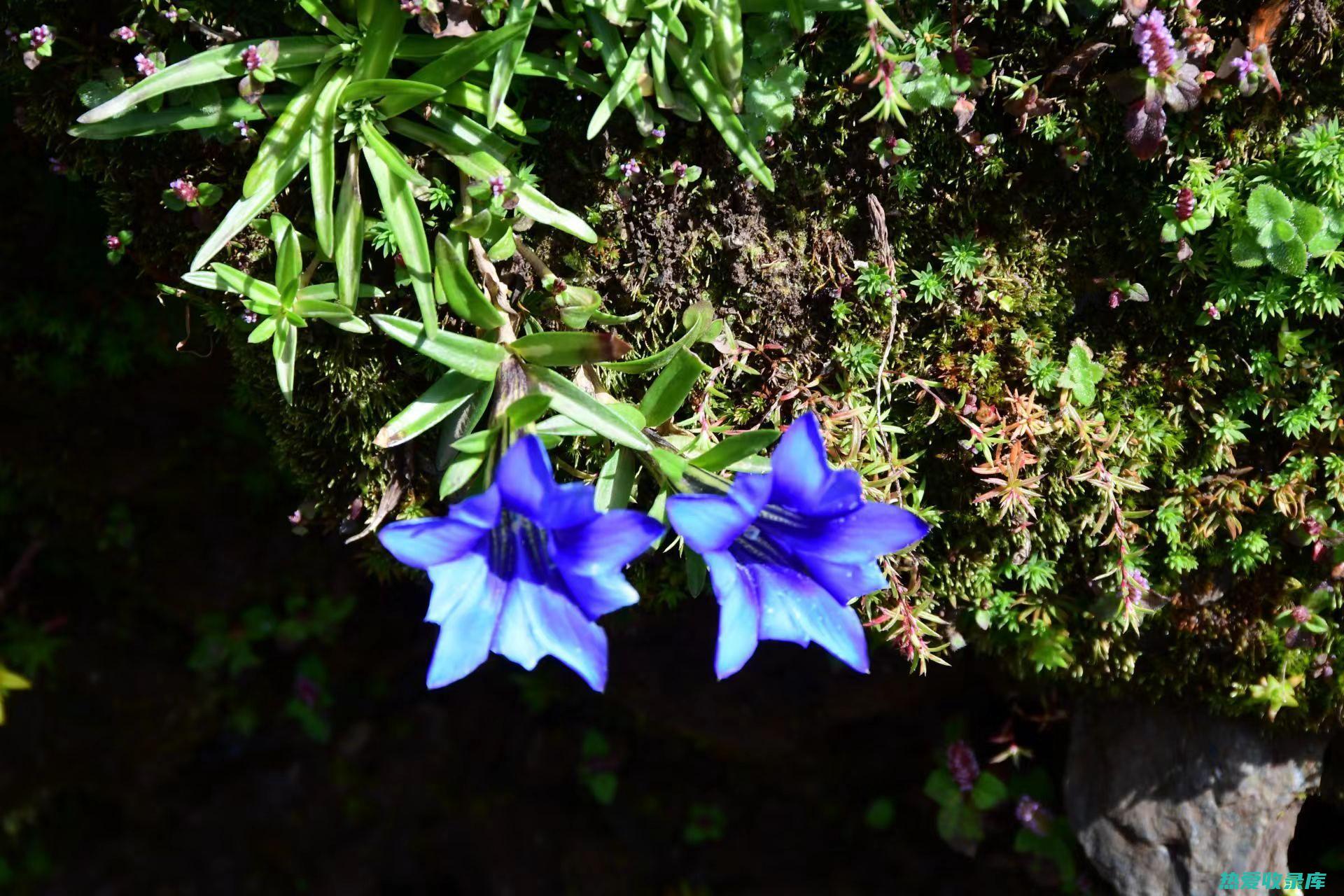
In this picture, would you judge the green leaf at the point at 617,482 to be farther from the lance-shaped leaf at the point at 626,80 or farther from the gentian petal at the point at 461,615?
the lance-shaped leaf at the point at 626,80

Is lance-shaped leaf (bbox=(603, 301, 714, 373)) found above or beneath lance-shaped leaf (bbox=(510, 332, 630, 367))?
above

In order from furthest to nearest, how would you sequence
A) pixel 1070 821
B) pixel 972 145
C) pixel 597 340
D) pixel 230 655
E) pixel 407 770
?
pixel 407 770 < pixel 230 655 < pixel 1070 821 < pixel 972 145 < pixel 597 340

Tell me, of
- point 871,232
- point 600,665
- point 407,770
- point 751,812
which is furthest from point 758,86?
point 407,770

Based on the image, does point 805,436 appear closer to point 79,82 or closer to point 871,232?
point 871,232

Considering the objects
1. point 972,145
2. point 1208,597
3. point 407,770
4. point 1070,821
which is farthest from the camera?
point 407,770

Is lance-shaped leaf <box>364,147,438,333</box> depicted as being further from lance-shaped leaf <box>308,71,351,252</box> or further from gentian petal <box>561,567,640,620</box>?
gentian petal <box>561,567,640,620</box>

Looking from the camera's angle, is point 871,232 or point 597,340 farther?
point 871,232

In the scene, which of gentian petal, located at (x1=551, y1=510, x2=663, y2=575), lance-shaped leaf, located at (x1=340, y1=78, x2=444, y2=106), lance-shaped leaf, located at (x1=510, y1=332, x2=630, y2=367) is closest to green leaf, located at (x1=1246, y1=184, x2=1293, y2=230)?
lance-shaped leaf, located at (x1=510, y1=332, x2=630, y2=367)

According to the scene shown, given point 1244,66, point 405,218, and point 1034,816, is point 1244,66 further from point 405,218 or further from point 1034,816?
point 1034,816
